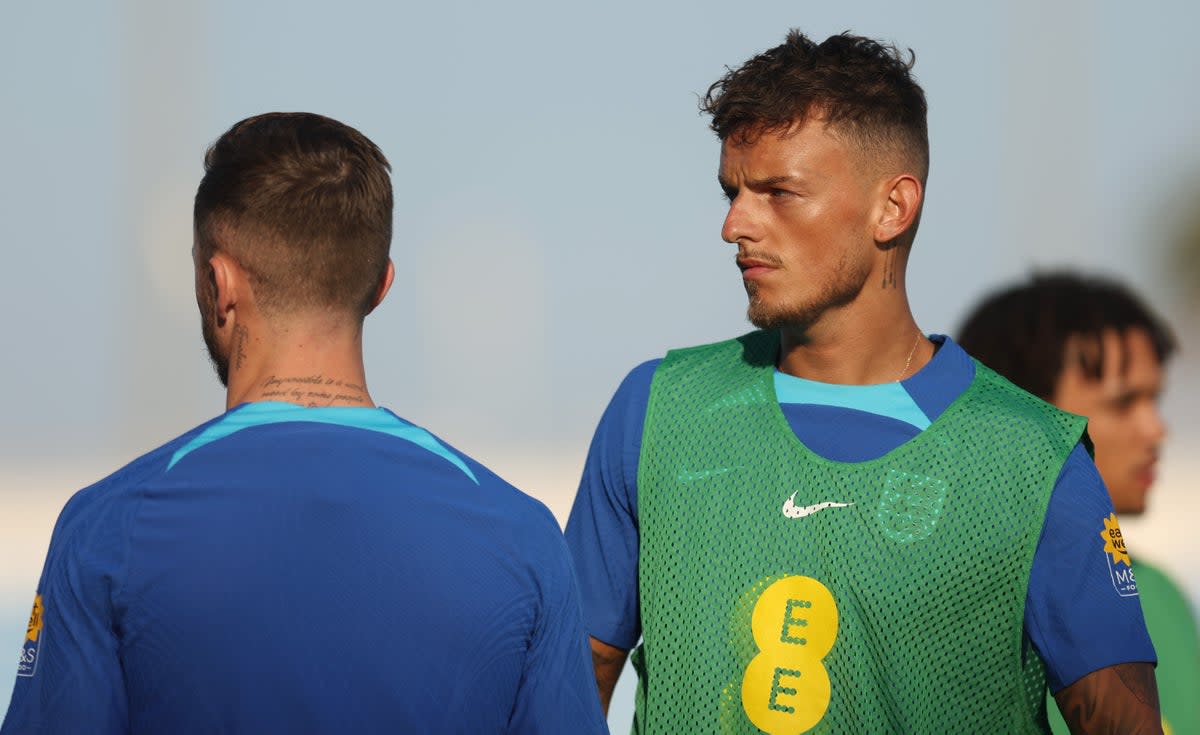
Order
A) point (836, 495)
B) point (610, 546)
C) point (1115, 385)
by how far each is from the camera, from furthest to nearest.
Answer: point (1115, 385), point (610, 546), point (836, 495)

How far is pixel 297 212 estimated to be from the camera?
6.06ft

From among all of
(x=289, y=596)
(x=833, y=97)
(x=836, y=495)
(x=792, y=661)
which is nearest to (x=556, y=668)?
(x=289, y=596)

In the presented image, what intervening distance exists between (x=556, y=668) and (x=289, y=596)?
1.10 feet

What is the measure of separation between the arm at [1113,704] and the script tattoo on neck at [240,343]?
52.1 inches

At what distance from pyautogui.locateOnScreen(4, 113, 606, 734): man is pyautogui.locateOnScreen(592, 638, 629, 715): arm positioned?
0.67 m

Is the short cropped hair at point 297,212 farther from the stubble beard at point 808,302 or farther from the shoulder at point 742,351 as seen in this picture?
the shoulder at point 742,351

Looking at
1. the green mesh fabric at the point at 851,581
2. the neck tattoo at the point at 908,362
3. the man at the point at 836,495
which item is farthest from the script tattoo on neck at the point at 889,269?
the green mesh fabric at the point at 851,581

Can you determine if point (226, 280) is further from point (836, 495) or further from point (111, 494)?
point (836, 495)

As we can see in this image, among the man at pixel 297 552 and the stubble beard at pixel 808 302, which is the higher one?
the stubble beard at pixel 808 302

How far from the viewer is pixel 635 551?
256cm

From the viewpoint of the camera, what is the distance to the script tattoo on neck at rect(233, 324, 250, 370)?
184 cm

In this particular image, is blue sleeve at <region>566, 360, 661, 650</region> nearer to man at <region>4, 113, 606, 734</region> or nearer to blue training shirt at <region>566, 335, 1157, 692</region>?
A: blue training shirt at <region>566, 335, 1157, 692</region>

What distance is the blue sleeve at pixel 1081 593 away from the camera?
90.9 inches

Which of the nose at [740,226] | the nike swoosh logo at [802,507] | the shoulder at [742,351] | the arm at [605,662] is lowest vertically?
the arm at [605,662]
